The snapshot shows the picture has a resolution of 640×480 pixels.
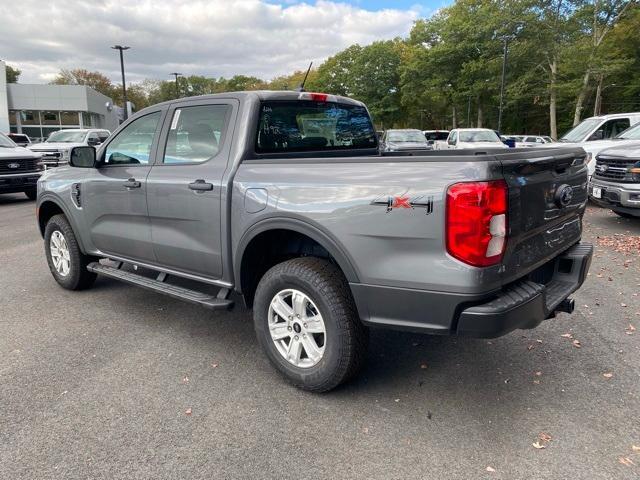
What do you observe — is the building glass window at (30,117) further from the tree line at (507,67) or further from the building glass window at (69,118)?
the tree line at (507,67)

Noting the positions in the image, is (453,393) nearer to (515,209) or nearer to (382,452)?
(382,452)

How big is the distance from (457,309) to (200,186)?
6.52ft

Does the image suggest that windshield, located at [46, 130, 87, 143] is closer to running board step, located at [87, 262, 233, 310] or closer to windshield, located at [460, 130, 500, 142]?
windshield, located at [460, 130, 500, 142]

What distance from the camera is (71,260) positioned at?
5.09m

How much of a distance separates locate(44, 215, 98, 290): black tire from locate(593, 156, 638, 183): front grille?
767 cm

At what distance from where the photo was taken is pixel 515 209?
2.56 metres

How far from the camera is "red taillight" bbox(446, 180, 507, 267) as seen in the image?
7.88 ft

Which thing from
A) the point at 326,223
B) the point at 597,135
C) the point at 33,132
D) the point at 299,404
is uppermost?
the point at 33,132

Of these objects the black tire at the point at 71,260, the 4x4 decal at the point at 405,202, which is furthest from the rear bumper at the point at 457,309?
the black tire at the point at 71,260

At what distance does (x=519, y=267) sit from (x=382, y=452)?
48.4 inches

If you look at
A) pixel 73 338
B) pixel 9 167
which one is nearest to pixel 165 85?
pixel 9 167

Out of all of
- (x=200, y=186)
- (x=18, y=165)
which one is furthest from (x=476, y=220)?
(x=18, y=165)

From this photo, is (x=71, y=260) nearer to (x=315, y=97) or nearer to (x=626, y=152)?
(x=315, y=97)

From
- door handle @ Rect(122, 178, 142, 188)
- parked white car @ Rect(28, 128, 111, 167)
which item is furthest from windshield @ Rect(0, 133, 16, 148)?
door handle @ Rect(122, 178, 142, 188)
